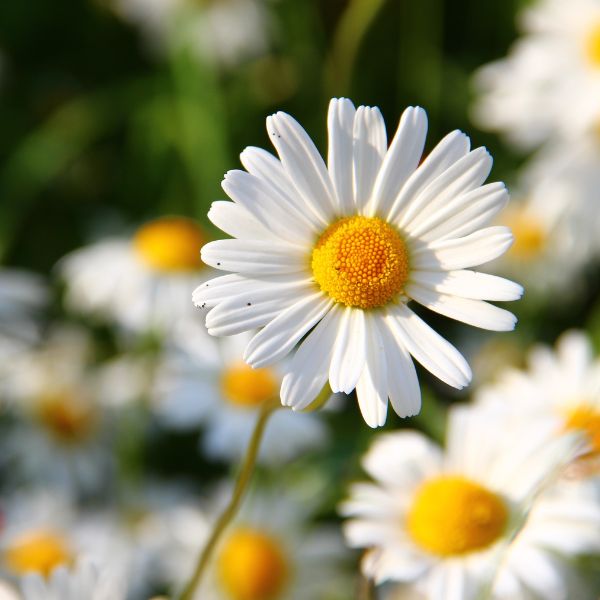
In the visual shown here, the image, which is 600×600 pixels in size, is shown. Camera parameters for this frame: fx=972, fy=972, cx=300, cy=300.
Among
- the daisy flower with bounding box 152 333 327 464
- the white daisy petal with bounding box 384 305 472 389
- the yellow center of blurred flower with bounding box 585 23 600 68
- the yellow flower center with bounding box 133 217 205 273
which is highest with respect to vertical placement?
the yellow center of blurred flower with bounding box 585 23 600 68

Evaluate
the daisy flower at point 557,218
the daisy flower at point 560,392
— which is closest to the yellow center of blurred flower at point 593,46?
the daisy flower at point 557,218

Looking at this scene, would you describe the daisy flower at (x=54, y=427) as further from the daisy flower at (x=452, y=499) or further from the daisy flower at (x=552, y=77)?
the daisy flower at (x=552, y=77)

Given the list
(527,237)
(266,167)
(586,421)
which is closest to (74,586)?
(266,167)

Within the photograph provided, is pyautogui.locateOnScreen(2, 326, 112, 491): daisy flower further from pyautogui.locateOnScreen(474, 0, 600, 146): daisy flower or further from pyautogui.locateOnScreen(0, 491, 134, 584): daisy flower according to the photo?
pyautogui.locateOnScreen(474, 0, 600, 146): daisy flower

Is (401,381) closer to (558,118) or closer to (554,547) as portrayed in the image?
(554,547)

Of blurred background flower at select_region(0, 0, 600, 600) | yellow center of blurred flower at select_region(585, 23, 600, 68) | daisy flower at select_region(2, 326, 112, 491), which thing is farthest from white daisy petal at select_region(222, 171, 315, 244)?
yellow center of blurred flower at select_region(585, 23, 600, 68)

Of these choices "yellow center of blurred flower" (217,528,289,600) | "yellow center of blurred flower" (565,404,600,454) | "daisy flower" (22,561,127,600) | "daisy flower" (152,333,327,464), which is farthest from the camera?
"daisy flower" (152,333,327,464)

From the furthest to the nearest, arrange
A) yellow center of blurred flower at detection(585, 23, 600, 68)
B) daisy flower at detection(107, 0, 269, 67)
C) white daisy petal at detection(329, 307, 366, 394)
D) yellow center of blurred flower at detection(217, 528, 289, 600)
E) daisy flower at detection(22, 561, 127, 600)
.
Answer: daisy flower at detection(107, 0, 269, 67)
yellow center of blurred flower at detection(585, 23, 600, 68)
yellow center of blurred flower at detection(217, 528, 289, 600)
daisy flower at detection(22, 561, 127, 600)
white daisy petal at detection(329, 307, 366, 394)
